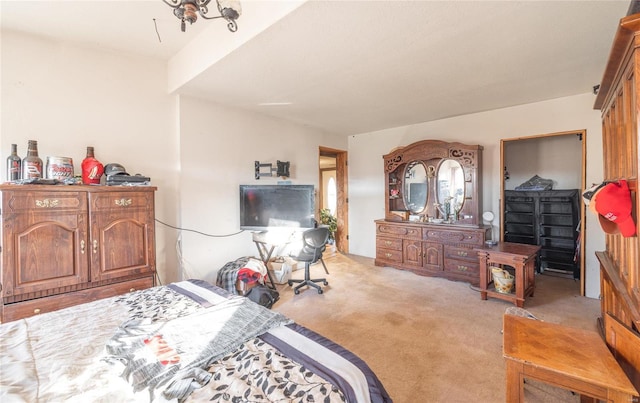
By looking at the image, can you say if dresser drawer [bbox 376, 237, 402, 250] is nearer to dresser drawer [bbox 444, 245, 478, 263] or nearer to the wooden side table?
dresser drawer [bbox 444, 245, 478, 263]

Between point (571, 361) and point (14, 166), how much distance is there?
370cm

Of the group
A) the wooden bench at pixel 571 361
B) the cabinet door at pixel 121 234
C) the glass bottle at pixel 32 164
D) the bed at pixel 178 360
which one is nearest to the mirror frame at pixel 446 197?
the wooden bench at pixel 571 361

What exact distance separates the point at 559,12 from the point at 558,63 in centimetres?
94

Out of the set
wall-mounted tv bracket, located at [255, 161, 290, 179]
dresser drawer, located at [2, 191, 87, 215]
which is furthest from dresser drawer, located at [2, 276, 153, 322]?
wall-mounted tv bracket, located at [255, 161, 290, 179]

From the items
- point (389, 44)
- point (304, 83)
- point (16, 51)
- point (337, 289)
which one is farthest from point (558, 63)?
point (16, 51)

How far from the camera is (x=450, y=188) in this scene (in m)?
4.18

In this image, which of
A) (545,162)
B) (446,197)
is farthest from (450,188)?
(545,162)

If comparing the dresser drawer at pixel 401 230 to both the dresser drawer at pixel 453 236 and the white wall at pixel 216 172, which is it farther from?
the white wall at pixel 216 172

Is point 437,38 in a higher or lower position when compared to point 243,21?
lower

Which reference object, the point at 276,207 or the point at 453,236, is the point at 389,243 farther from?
the point at 276,207

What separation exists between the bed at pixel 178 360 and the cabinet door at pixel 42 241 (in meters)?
0.63

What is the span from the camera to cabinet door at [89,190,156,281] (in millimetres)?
2146

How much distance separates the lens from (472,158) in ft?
12.7

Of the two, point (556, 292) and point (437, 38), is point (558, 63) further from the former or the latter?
point (556, 292)
